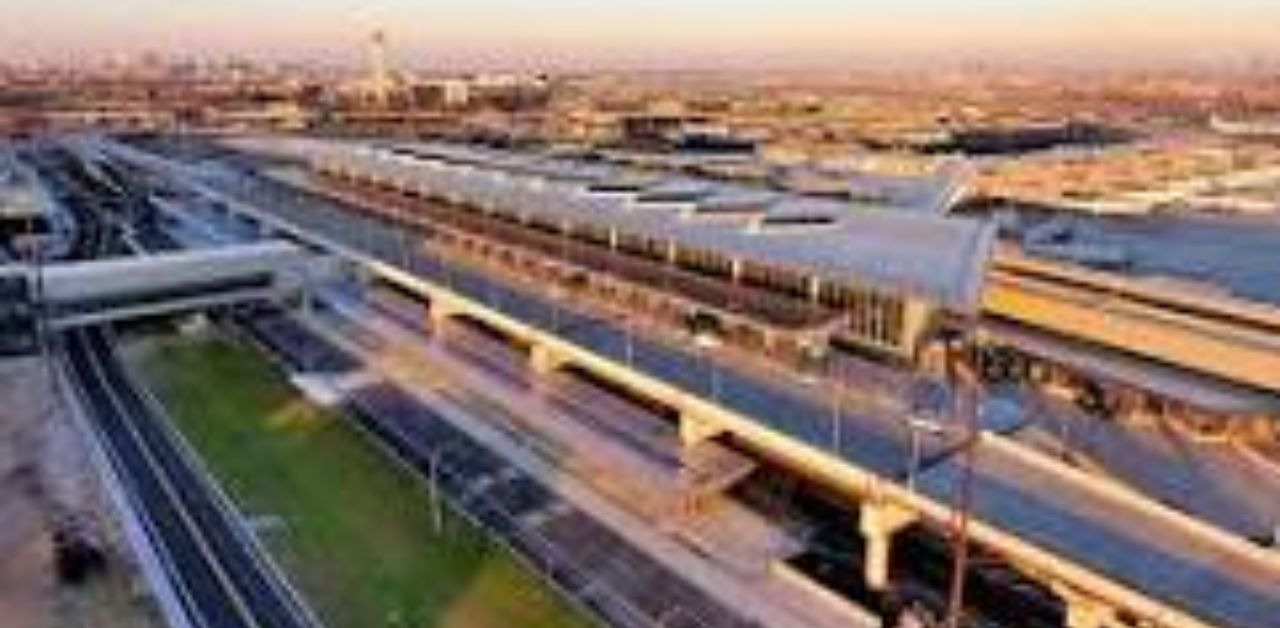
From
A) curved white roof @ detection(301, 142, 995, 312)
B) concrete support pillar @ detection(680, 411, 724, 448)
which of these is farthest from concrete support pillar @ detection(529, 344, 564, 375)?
concrete support pillar @ detection(680, 411, 724, 448)

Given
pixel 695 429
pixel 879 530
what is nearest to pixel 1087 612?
pixel 879 530

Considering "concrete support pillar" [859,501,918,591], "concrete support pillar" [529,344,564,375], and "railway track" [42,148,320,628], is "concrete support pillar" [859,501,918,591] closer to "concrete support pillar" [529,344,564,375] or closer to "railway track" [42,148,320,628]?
"railway track" [42,148,320,628]

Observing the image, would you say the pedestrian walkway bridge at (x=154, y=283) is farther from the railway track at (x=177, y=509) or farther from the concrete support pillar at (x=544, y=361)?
the concrete support pillar at (x=544, y=361)

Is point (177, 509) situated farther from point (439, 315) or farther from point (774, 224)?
point (774, 224)

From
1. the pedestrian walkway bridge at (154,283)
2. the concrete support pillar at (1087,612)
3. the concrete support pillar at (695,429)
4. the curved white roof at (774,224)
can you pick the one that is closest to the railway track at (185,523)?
the pedestrian walkway bridge at (154,283)

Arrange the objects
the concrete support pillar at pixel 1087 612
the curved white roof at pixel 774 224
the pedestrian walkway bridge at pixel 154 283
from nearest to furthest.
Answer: the concrete support pillar at pixel 1087 612 < the curved white roof at pixel 774 224 < the pedestrian walkway bridge at pixel 154 283

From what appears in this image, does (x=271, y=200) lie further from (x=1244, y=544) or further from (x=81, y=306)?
(x=1244, y=544)
